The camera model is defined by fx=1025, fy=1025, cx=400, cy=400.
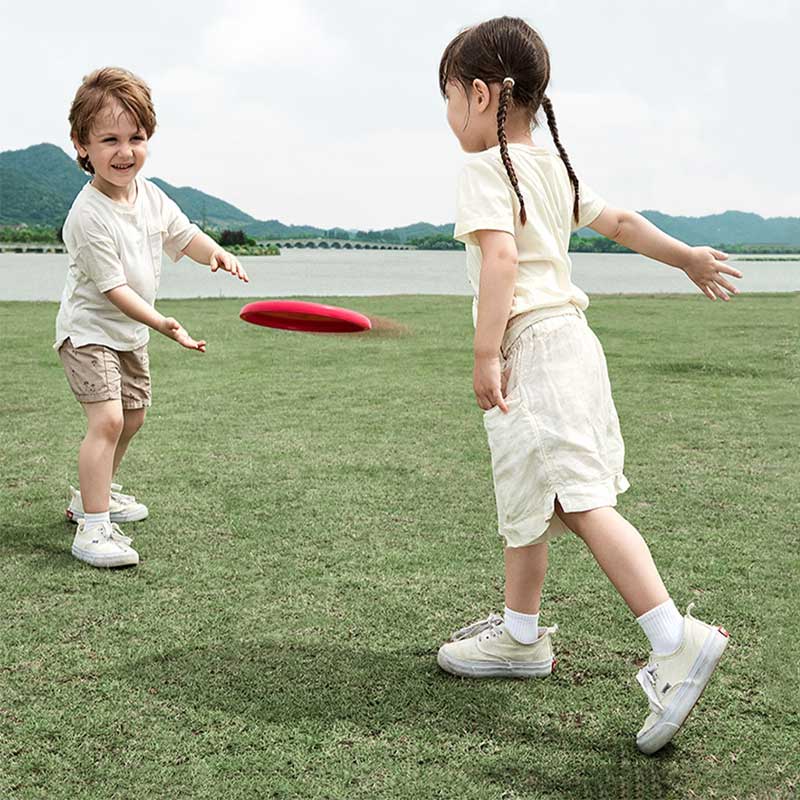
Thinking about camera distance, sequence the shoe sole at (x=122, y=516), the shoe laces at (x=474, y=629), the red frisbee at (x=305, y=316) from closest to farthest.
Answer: the shoe laces at (x=474, y=629)
the red frisbee at (x=305, y=316)
the shoe sole at (x=122, y=516)

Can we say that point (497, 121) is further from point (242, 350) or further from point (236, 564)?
point (242, 350)

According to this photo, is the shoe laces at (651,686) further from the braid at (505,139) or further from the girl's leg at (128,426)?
the girl's leg at (128,426)

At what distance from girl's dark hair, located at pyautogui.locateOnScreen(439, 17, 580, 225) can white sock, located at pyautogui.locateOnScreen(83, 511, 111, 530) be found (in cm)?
160

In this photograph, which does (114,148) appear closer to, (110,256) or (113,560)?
(110,256)

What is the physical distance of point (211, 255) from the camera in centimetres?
315

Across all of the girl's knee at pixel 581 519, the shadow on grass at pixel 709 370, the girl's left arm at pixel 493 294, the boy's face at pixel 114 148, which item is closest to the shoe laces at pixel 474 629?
the girl's knee at pixel 581 519

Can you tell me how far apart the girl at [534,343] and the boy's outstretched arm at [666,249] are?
166mm

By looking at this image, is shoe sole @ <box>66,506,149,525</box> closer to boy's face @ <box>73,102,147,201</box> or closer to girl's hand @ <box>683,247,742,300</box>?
boy's face @ <box>73,102,147,201</box>

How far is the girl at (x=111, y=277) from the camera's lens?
2850 mm

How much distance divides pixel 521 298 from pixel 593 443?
31 cm

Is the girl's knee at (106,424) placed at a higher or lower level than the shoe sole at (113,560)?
higher

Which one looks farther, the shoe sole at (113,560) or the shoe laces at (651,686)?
the shoe sole at (113,560)

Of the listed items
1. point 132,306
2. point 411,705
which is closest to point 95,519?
point 132,306

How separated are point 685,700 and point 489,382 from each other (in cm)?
66
